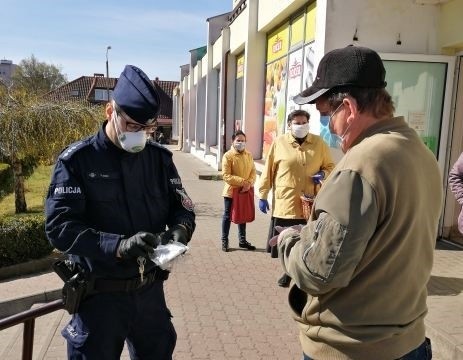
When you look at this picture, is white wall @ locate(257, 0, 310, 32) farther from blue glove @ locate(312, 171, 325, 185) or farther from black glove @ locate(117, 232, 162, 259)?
black glove @ locate(117, 232, 162, 259)

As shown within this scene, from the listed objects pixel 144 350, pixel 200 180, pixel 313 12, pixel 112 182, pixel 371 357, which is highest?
pixel 313 12

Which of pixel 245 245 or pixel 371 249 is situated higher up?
pixel 371 249

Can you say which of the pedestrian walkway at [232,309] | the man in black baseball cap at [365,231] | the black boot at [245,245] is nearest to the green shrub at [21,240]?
the pedestrian walkway at [232,309]

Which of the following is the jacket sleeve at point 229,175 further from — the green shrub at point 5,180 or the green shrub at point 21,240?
the green shrub at point 5,180

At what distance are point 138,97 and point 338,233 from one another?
4.30 ft

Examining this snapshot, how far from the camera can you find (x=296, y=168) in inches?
210

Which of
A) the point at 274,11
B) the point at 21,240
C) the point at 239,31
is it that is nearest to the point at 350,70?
the point at 21,240

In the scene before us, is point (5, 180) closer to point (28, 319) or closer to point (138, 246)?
point (28, 319)

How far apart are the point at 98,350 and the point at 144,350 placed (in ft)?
0.92

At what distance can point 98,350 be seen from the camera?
2332 mm

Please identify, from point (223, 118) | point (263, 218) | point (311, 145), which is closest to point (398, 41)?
point (311, 145)

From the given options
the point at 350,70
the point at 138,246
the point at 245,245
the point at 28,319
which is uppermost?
the point at 350,70

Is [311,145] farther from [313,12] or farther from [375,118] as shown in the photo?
[313,12]

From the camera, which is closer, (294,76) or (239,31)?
(294,76)
